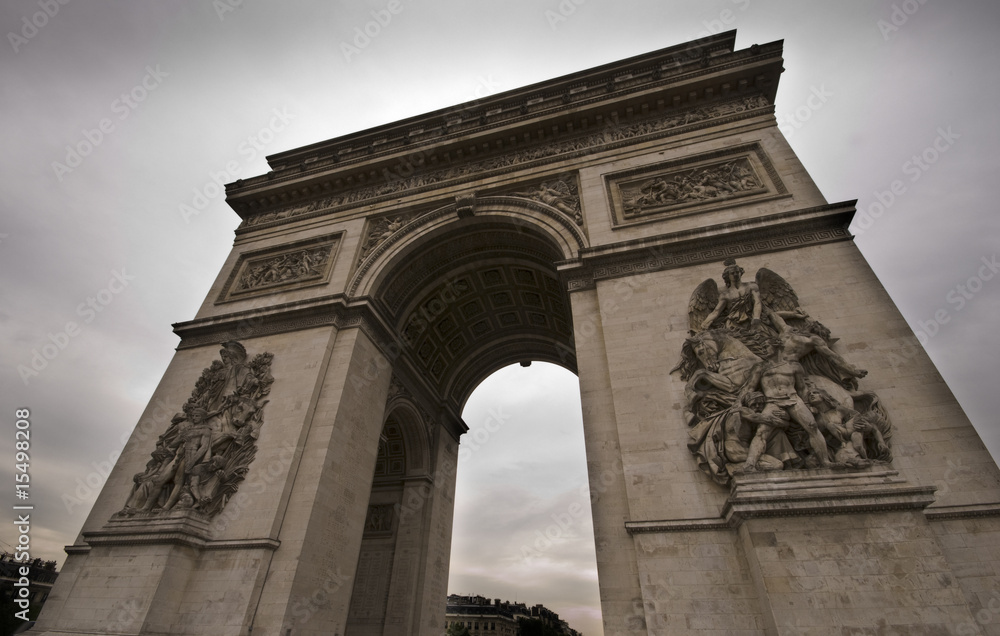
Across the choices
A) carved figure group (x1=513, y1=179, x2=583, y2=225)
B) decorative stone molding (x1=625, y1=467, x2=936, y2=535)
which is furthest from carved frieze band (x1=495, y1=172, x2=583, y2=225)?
decorative stone molding (x1=625, y1=467, x2=936, y2=535)

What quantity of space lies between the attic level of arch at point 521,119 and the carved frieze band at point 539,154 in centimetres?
18

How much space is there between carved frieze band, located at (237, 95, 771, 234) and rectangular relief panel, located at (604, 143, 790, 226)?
3.98 ft

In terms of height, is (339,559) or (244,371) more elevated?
(244,371)

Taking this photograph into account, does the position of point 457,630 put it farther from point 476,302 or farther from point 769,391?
point 769,391

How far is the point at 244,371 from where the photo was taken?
430 inches

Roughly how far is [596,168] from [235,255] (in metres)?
11.1

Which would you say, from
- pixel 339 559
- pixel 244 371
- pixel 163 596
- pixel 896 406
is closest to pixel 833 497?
pixel 896 406

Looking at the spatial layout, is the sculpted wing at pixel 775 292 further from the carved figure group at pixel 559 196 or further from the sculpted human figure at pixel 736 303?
the carved figure group at pixel 559 196

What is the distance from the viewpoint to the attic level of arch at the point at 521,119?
1198 centimetres

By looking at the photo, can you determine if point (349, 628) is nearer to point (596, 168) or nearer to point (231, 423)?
point (231, 423)

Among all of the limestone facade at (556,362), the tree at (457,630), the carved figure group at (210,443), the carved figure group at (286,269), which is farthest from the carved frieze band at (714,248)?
the tree at (457,630)

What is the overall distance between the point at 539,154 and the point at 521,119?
1.21m

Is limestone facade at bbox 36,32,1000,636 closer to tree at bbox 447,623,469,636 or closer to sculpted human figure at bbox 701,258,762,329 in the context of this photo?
sculpted human figure at bbox 701,258,762,329

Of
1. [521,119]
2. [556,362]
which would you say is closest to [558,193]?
[521,119]
